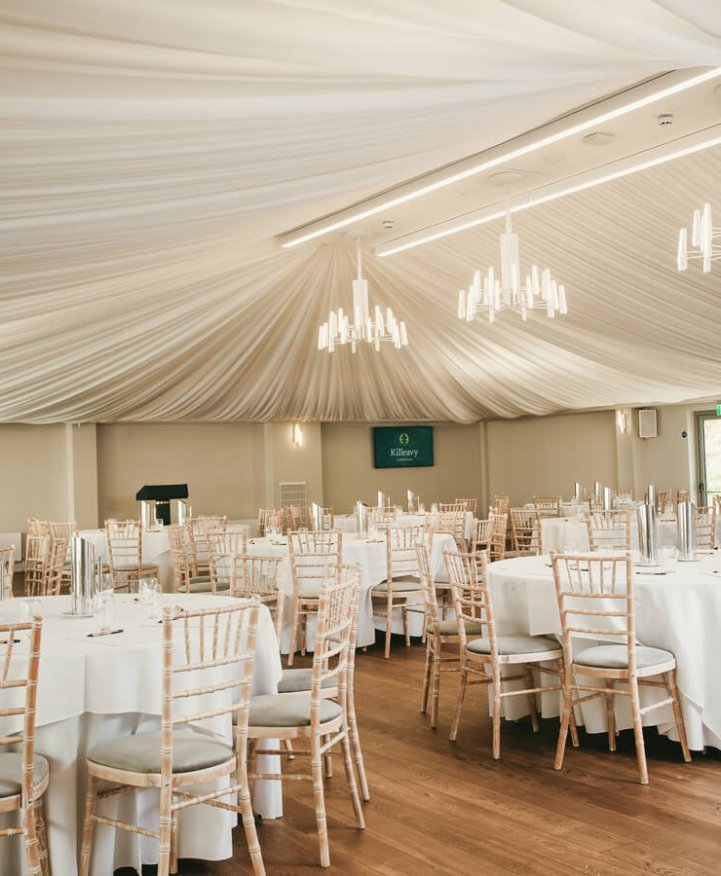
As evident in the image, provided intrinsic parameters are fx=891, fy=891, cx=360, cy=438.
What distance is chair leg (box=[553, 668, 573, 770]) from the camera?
4.74 metres

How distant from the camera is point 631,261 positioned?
8.64m

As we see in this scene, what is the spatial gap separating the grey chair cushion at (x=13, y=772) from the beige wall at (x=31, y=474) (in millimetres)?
12960

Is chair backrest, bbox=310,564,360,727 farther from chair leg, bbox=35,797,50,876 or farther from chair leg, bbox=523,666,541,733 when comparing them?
chair leg, bbox=523,666,541,733

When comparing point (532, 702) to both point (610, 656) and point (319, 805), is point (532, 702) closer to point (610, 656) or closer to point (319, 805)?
point (610, 656)

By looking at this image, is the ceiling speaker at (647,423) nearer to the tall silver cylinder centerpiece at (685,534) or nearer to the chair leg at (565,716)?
the tall silver cylinder centerpiece at (685,534)

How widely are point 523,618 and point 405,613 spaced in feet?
9.73

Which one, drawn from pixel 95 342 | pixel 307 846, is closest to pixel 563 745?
pixel 307 846

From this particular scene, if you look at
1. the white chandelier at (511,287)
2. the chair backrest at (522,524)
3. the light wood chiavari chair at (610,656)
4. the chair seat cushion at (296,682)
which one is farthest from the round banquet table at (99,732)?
→ the chair backrest at (522,524)

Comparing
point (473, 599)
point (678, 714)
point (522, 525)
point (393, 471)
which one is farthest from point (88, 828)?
point (393, 471)

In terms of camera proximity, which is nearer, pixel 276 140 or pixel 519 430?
pixel 276 140

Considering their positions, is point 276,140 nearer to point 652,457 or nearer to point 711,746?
point 711,746

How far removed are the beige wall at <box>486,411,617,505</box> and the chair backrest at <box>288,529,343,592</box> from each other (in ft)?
36.5

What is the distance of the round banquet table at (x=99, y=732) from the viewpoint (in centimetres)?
344

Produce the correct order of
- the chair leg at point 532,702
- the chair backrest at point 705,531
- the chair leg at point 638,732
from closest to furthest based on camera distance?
the chair leg at point 638,732 < the chair leg at point 532,702 < the chair backrest at point 705,531
